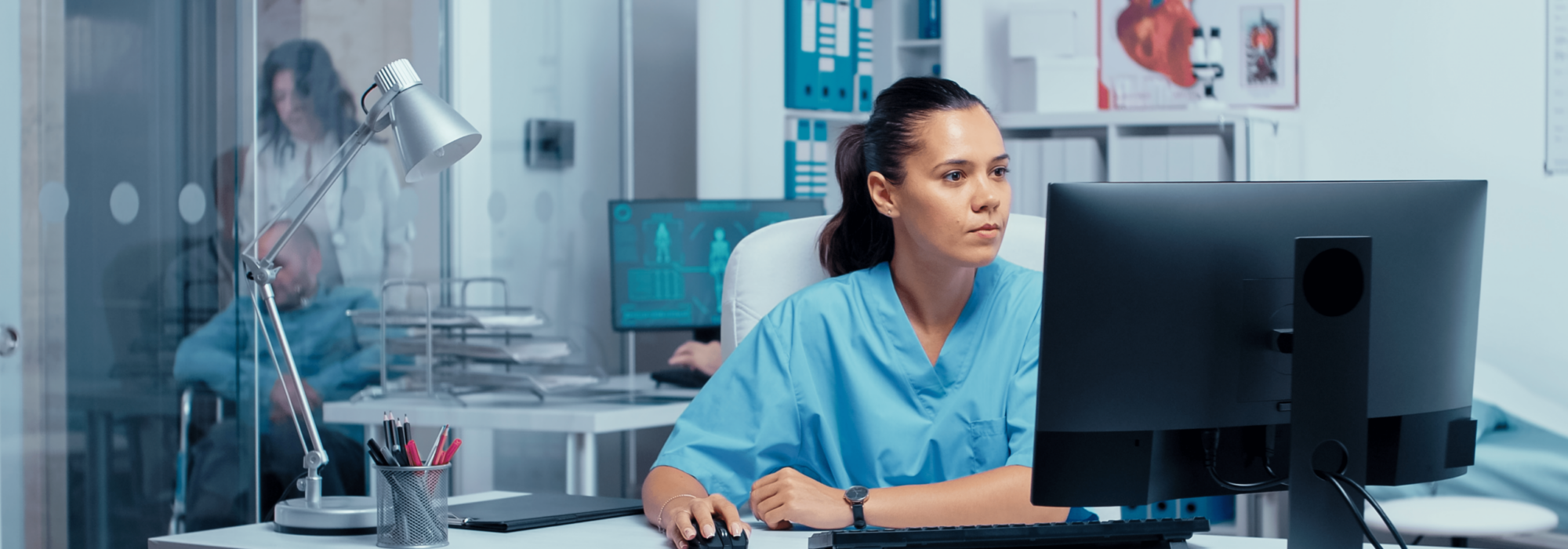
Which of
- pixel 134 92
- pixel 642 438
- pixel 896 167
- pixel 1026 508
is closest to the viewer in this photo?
pixel 1026 508

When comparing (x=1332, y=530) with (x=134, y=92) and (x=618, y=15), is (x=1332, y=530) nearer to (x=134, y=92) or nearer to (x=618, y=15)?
(x=134, y=92)

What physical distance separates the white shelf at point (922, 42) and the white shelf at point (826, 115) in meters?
0.31

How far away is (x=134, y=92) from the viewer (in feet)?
8.59

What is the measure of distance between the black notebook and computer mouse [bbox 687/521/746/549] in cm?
19

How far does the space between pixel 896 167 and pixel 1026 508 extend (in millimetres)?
437

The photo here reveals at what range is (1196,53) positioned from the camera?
3.88 meters

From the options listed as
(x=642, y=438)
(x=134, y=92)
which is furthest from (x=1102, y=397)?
(x=642, y=438)

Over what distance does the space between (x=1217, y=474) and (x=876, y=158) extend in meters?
0.70

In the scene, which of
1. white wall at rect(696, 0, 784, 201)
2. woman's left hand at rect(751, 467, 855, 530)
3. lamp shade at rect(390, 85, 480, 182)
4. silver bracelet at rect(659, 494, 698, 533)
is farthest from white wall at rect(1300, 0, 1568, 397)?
lamp shade at rect(390, 85, 480, 182)

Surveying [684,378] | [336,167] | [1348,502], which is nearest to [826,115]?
[684,378]

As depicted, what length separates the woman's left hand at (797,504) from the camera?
1359 mm

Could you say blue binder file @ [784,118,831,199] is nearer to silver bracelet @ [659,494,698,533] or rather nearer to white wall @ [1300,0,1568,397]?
white wall @ [1300,0,1568,397]

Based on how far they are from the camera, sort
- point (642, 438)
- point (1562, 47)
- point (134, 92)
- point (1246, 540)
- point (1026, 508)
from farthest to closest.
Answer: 1. point (642, 438)
2. point (1562, 47)
3. point (134, 92)
4. point (1026, 508)
5. point (1246, 540)

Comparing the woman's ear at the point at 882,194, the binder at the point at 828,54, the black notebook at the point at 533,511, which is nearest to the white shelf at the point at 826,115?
the binder at the point at 828,54
